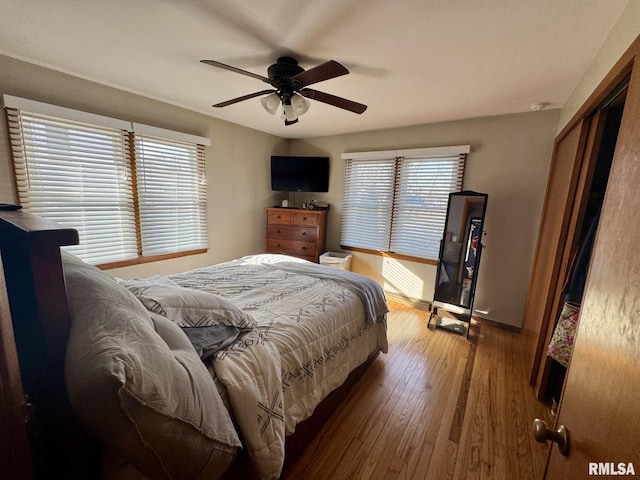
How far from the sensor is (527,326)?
8.13ft

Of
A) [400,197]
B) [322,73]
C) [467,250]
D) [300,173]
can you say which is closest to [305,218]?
[300,173]

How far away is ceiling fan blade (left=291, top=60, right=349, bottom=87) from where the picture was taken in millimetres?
1373

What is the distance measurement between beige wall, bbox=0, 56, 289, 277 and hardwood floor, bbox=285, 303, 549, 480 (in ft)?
8.32

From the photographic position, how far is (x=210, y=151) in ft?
10.7

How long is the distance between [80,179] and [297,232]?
2.43 metres

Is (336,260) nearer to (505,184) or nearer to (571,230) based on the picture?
(505,184)

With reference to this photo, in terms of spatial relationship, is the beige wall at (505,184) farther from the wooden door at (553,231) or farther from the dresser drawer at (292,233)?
the dresser drawer at (292,233)

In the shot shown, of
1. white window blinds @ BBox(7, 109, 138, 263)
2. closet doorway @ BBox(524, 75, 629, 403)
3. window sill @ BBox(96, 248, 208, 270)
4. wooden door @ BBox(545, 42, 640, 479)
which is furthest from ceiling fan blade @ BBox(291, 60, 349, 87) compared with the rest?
window sill @ BBox(96, 248, 208, 270)

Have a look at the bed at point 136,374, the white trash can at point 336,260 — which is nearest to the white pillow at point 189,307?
the bed at point 136,374

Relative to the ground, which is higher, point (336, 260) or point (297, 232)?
point (297, 232)

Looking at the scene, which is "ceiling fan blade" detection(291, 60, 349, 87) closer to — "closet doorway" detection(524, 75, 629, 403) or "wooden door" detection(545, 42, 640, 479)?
"wooden door" detection(545, 42, 640, 479)

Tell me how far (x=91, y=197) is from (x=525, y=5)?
11.1 feet

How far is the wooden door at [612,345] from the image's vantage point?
444 millimetres

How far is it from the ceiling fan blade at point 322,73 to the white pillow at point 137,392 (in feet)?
4.63
